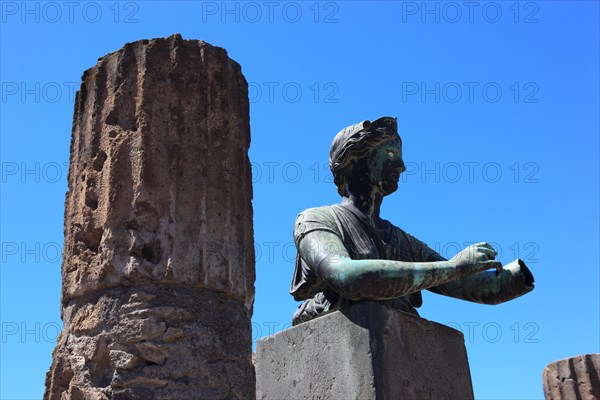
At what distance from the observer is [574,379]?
1397 cm

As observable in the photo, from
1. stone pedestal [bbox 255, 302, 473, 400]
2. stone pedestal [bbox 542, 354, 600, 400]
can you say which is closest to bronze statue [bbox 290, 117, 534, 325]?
stone pedestal [bbox 255, 302, 473, 400]

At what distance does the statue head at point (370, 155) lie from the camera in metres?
4.67

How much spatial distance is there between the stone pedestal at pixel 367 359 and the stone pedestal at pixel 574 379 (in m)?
10.3

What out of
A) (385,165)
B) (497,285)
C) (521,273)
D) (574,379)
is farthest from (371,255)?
(574,379)

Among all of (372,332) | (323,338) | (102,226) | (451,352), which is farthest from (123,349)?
(451,352)

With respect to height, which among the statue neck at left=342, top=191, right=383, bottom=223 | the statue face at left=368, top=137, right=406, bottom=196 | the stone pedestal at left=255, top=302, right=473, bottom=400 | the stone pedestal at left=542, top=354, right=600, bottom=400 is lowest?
the stone pedestal at left=255, top=302, right=473, bottom=400

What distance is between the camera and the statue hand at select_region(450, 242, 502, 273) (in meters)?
4.16

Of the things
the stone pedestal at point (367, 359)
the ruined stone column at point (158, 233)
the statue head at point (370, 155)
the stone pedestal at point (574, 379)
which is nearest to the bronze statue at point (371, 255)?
the statue head at point (370, 155)

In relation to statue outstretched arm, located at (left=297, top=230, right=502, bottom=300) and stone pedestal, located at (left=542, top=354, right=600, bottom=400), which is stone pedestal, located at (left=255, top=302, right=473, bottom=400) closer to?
statue outstretched arm, located at (left=297, top=230, right=502, bottom=300)

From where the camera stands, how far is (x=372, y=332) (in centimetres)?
395

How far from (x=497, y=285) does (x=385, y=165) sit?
1.01 metres

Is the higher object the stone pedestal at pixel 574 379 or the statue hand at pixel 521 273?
the stone pedestal at pixel 574 379

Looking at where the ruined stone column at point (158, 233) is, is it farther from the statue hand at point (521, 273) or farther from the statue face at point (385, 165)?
the statue hand at point (521, 273)

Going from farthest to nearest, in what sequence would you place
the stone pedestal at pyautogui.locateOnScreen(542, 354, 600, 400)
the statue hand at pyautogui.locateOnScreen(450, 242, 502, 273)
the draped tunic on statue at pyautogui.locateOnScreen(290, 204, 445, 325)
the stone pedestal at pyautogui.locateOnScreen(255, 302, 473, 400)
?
the stone pedestal at pyautogui.locateOnScreen(542, 354, 600, 400)
the draped tunic on statue at pyautogui.locateOnScreen(290, 204, 445, 325)
the statue hand at pyautogui.locateOnScreen(450, 242, 502, 273)
the stone pedestal at pyautogui.locateOnScreen(255, 302, 473, 400)
